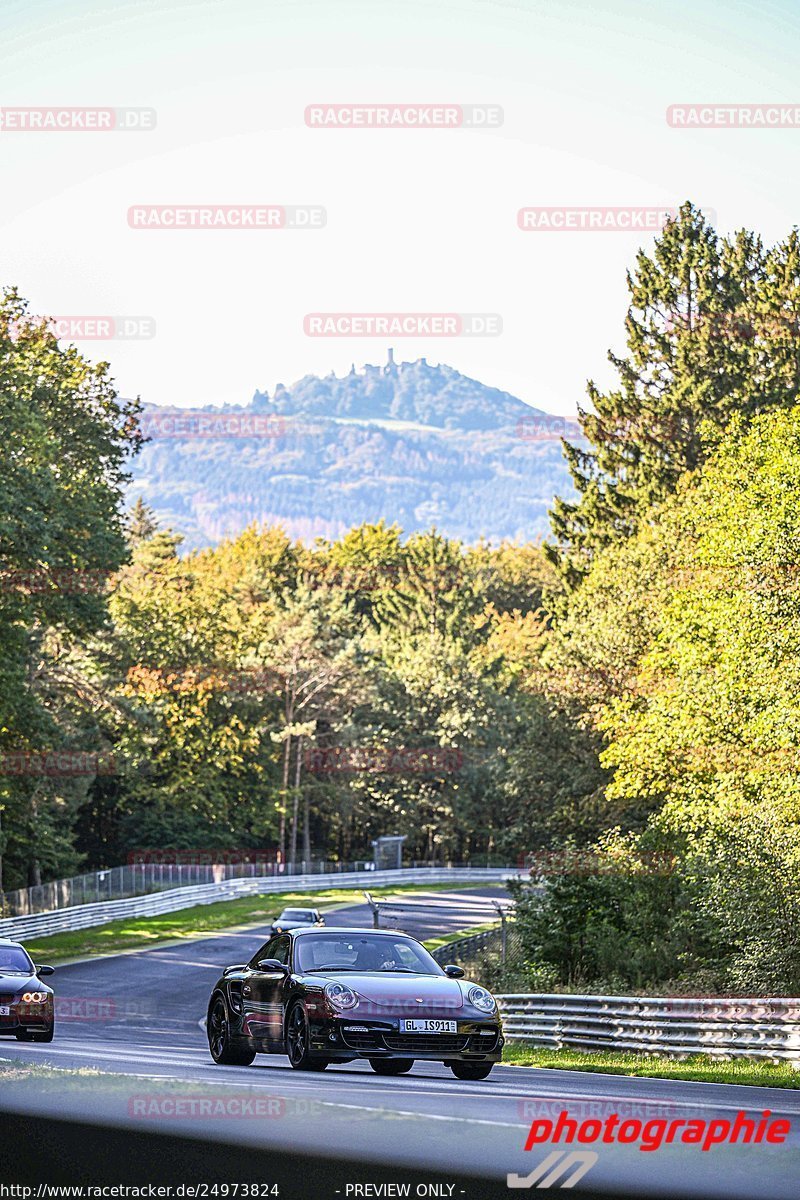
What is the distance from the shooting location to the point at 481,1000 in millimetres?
14195

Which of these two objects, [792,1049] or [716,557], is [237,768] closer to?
[716,557]

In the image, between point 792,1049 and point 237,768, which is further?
point 237,768

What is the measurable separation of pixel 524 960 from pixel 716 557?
440 inches

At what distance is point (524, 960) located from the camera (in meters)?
36.9

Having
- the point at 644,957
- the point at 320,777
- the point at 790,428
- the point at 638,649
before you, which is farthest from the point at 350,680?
the point at 644,957

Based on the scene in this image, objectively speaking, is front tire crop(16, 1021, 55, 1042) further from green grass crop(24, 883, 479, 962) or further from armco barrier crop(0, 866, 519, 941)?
armco barrier crop(0, 866, 519, 941)

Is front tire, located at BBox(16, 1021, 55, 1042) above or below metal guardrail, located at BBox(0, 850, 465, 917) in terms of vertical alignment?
above

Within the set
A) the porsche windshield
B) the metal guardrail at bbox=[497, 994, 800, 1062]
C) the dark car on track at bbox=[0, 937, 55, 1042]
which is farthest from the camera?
the metal guardrail at bbox=[497, 994, 800, 1062]

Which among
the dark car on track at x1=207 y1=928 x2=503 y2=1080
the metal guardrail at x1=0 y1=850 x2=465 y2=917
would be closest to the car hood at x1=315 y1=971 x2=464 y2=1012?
the dark car on track at x1=207 y1=928 x2=503 y2=1080

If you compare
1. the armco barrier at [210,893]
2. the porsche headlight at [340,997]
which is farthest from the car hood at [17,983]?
the armco barrier at [210,893]

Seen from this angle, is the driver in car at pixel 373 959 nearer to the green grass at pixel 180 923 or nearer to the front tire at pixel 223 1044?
the front tire at pixel 223 1044

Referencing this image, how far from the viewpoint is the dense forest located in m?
35.3

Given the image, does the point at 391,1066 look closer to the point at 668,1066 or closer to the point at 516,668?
the point at 668,1066

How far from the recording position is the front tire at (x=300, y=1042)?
45.4 feet
